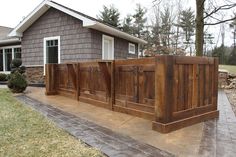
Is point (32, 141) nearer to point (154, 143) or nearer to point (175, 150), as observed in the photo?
point (154, 143)

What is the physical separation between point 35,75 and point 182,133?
1056 cm

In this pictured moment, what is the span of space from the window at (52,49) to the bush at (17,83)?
279 cm

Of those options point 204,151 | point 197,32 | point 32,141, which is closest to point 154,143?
point 204,151

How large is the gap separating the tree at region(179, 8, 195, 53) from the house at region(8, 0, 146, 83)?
1308 centimetres

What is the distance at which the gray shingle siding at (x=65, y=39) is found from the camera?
10781 millimetres

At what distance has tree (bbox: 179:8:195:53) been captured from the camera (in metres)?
25.2

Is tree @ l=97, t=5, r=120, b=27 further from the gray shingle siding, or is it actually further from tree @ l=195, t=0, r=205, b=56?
tree @ l=195, t=0, r=205, b=56

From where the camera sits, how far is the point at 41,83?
12.3 meters

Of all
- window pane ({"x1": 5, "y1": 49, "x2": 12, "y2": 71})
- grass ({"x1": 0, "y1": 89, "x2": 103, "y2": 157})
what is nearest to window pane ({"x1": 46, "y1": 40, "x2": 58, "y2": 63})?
window pane ({"x1": 5, "y1": 49, "x2": 12, "y2": 71})

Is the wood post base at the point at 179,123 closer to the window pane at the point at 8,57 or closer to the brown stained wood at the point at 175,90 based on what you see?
the brown stained wood at the point at 175,90

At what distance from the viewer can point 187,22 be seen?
Result: 25.4 metres

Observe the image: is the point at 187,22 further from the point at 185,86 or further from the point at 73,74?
the point at 185,86

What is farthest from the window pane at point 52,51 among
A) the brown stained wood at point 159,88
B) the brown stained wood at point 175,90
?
the brown stained wood at point 175,90

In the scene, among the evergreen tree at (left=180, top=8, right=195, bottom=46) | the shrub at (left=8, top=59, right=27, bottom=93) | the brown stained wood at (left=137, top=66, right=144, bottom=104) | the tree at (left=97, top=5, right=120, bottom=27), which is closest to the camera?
the brown stained wood at (left=137, top=66, right=144, bottom=104)
